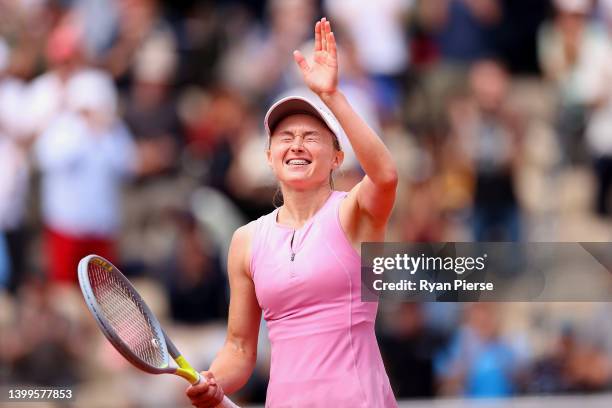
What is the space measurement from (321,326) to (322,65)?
2.74 ft

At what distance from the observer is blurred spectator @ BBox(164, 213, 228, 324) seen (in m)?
9.39

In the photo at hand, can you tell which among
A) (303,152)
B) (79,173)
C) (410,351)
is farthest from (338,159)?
(79,173)

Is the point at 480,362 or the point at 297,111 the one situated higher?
the point at 297,111

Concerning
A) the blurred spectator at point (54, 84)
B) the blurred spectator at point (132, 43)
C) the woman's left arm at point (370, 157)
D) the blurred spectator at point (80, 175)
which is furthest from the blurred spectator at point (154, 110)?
the woman's left arm at point (370, 157)

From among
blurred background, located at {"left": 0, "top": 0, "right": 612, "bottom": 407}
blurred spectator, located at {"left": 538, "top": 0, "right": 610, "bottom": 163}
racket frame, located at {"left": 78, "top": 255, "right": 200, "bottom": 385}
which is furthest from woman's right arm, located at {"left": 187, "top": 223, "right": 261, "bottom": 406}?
blurred spectator, located at {"left": 538, "top": 0, "right": 610, "bottom": 163}

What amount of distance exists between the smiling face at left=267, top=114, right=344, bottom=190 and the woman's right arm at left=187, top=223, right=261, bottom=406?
280mm

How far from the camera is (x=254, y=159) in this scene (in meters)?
9.76

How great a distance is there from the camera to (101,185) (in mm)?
9867

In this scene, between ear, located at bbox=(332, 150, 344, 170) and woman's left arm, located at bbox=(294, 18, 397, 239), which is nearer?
woman's left arm, located at bbox=(294, 18, 397, 239)

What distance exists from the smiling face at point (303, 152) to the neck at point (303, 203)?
3cm

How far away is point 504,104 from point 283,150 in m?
5.84

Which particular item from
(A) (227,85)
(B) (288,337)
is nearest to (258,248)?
(B) (288,337)

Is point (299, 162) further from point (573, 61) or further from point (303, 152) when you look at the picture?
point (573, 61)

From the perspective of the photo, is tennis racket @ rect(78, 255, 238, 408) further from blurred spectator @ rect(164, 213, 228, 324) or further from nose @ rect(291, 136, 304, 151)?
blurred spectator @ rect(164, 213, 228, 324)
